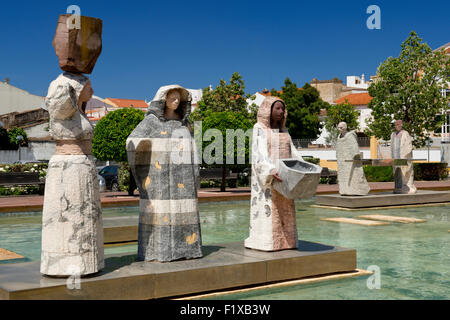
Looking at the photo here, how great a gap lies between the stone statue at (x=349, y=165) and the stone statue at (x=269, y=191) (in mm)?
7772

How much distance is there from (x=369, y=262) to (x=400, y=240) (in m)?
2.10

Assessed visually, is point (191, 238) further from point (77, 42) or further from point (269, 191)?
point (77, 42)

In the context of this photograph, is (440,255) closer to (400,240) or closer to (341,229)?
(400,240)


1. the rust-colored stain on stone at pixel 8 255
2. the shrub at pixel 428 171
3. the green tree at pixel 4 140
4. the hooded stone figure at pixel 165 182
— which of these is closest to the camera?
the hooded stone figure at pixel 165 182

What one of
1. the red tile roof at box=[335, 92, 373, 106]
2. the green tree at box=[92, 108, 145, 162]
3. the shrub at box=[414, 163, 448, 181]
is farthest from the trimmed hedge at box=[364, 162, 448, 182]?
the red tile roof at box=[335, 92, 373, 106]

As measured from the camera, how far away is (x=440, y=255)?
793cm

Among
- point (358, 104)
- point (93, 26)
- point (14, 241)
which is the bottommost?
point (14, 241)

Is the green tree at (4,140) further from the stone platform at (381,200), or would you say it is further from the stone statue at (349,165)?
the stone statue at (349,165)

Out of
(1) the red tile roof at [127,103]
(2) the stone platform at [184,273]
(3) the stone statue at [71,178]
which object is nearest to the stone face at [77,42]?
(3) the stone statue at [71,178]

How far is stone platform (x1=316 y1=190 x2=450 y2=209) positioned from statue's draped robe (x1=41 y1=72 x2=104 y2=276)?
32.8 ft

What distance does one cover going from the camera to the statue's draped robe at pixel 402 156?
14.7 meters

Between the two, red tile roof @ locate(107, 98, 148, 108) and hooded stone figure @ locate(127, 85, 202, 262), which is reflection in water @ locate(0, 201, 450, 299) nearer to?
hooded stone figure @ locate(127, 85, 202, 262)

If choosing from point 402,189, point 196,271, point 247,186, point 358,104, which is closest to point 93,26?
point 196,271

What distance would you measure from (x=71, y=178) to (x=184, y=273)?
140cm
